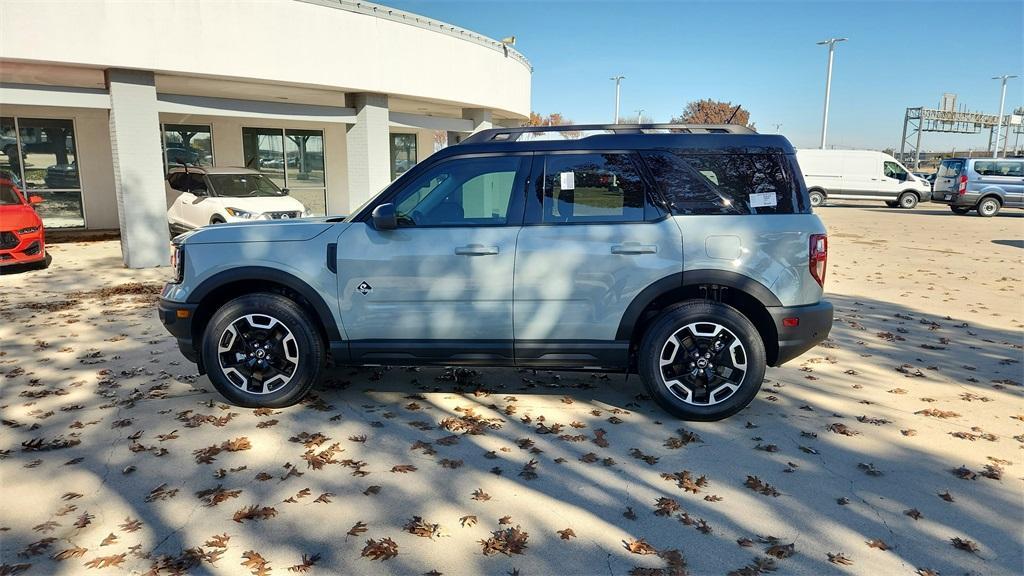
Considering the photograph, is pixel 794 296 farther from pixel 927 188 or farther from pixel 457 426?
pixel 927 188

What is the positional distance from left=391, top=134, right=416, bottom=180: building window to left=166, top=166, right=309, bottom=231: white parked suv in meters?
9.34

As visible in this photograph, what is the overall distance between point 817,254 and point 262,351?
4.00m

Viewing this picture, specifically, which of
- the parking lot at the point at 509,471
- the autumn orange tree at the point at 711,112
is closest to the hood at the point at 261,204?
the parking lot at the point at 509,471

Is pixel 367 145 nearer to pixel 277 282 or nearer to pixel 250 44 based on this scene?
pixel 250 44

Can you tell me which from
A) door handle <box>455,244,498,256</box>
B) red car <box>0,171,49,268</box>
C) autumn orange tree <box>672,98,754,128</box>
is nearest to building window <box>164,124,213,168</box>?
red car <box>0,171,49,268</box>

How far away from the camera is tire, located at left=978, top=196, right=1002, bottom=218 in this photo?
74.4ft

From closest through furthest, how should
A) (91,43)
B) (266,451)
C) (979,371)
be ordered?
(266,451) → (979,371) → (91,43)

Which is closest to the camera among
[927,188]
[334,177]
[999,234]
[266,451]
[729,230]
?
[266,451]

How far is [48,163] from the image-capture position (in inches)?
581

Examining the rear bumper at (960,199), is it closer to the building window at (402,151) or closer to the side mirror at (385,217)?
the building window at (402,151)

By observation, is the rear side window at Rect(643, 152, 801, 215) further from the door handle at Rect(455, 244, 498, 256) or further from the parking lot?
the parking lot

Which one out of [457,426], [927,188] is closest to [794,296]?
[457,426]

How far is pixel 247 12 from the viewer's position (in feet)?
36.2

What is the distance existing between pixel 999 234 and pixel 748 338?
17.4m
